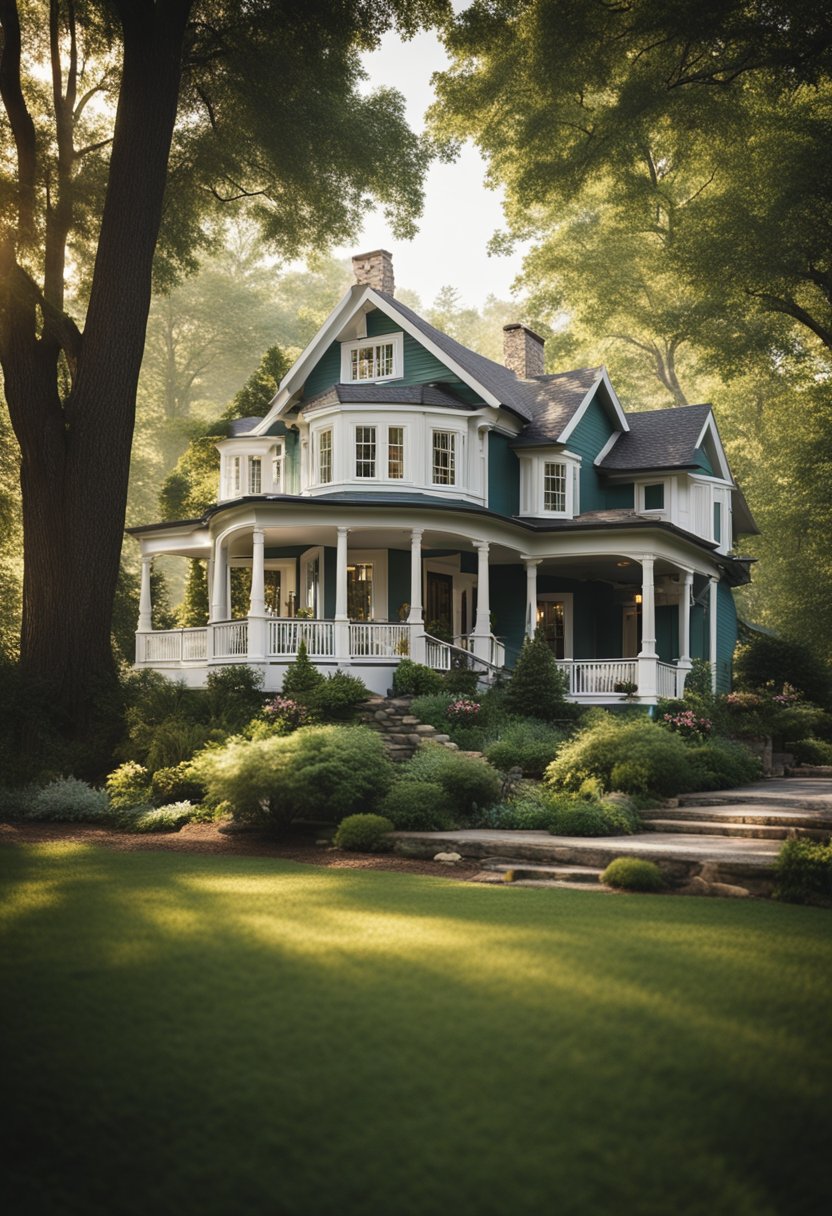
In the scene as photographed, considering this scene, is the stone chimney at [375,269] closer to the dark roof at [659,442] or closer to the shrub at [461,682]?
the dark roof at [659,442]

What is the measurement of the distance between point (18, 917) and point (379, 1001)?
336 cm

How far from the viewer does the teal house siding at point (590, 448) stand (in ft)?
84.8

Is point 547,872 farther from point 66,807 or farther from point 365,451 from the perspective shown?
point 365,451

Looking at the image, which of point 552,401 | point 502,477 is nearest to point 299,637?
point 502,477

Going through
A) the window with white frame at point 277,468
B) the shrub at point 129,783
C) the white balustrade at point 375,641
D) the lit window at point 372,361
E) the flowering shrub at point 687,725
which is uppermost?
the lit window at point 372,361

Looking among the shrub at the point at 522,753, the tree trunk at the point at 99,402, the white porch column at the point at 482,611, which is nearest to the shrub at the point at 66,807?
the tree trunk at the point at 99,402

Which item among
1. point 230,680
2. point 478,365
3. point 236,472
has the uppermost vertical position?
point 478,365

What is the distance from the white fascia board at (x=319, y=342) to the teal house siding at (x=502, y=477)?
4.54 m

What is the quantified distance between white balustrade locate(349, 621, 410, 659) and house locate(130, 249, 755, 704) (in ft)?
0.14

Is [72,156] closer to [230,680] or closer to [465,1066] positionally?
[230,680]

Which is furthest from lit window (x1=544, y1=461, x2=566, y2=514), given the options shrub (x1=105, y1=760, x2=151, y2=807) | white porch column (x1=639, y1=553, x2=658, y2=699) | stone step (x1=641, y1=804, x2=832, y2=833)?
shrub (x1=105, y1=760, x2=151, y2=807)

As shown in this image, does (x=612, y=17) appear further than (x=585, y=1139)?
Yes

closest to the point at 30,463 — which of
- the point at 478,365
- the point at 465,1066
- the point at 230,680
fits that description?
the point at 230,680

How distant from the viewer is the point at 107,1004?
5.48m
